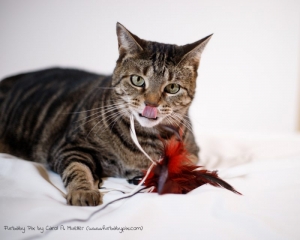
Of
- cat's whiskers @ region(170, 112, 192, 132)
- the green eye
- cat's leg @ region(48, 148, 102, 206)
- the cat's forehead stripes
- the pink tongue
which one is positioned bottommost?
cat's leg @ region(48, 148, 102, 206)

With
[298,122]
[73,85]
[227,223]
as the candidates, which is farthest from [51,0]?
[298,122]

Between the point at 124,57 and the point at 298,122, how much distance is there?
124 centimetres

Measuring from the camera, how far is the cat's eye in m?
Result: 1.03

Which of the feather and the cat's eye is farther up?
the cat's eye

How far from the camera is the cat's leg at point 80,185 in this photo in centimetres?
86

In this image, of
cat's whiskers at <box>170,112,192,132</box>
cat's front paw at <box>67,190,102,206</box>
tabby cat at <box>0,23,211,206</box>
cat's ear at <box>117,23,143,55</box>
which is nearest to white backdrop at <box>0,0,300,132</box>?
tabby cat at <box>0,23,211,206</box>

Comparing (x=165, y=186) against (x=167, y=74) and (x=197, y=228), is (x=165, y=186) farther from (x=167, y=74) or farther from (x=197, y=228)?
(x=167, y=74)

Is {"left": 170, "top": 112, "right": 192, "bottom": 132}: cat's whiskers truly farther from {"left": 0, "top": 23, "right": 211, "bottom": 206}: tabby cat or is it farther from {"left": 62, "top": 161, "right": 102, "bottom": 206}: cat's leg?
{"left": 62, "top": 161, "right": 102, "bottom": 206}: cat's leg

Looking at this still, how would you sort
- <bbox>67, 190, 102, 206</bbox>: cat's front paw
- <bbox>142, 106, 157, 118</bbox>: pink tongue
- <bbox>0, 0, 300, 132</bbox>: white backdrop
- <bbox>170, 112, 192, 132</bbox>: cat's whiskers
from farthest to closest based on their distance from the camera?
1. <bbox>0, 0, 300, 132</bbox>: white backdrop
2. <bbox>170, 112, 192, 132</bbox>: cat's whiskers
3. <bbox>142, 106, 157, 118</bbox>: pink tongue
4. <bbox>67, 190, 102, 206</bbox>: cat's front paw

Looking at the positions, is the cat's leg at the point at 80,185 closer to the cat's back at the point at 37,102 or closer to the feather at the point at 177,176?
the feather at the point at 177,176

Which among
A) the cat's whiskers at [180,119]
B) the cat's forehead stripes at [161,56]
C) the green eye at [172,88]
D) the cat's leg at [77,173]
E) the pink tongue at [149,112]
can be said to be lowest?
the cat's leg at [77,173]

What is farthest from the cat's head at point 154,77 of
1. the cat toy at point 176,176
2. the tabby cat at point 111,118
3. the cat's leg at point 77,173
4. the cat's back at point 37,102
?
the cat's back at point 37,102

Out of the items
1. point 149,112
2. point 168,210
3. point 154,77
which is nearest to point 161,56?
point 154,77

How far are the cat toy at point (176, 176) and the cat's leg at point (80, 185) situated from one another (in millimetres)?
139
